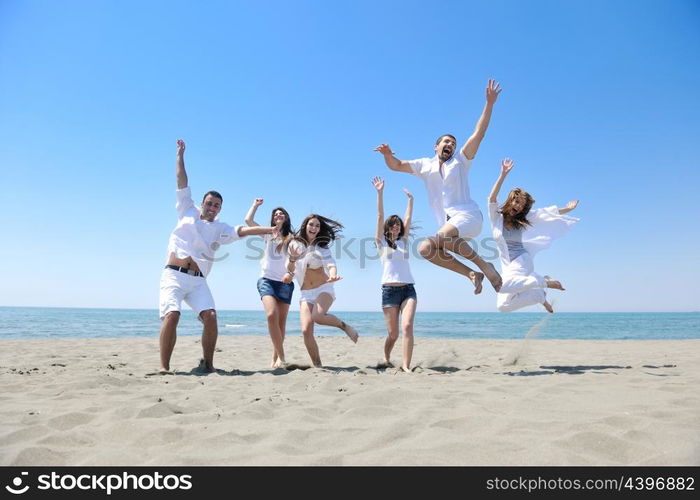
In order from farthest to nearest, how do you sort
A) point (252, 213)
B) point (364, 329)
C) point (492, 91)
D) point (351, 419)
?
point (364, 329) → point (252, 213) → point (492, 91) → point (351, 419)

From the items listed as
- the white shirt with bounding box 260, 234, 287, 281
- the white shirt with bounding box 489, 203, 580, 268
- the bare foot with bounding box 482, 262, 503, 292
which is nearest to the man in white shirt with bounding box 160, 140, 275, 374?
the white shirt with bounding box 260, 234, 287, 281

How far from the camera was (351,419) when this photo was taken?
9.93 feet

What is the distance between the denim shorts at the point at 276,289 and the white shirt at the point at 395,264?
1.36m

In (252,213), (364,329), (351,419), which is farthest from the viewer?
(364,329)

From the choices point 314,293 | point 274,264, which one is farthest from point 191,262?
point 314,293

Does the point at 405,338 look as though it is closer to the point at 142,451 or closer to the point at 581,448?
the point at 581,448

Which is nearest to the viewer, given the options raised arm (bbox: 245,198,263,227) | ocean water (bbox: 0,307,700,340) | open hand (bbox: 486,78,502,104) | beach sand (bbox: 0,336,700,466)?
beach sand (bbox: 0,336,700,466)

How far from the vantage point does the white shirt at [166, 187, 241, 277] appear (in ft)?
18.3

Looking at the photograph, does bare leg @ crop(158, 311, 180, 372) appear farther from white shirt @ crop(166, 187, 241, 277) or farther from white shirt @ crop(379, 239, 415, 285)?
white shirt @ crop(379, 239, 415, 285)

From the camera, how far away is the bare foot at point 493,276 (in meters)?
5.28

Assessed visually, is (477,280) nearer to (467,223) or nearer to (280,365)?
(467,223)

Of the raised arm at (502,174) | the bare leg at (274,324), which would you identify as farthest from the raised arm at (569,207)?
the bare leg at (274,324)

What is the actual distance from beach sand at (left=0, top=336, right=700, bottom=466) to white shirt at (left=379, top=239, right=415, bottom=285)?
1.26 m

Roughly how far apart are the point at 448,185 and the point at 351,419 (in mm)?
3097
